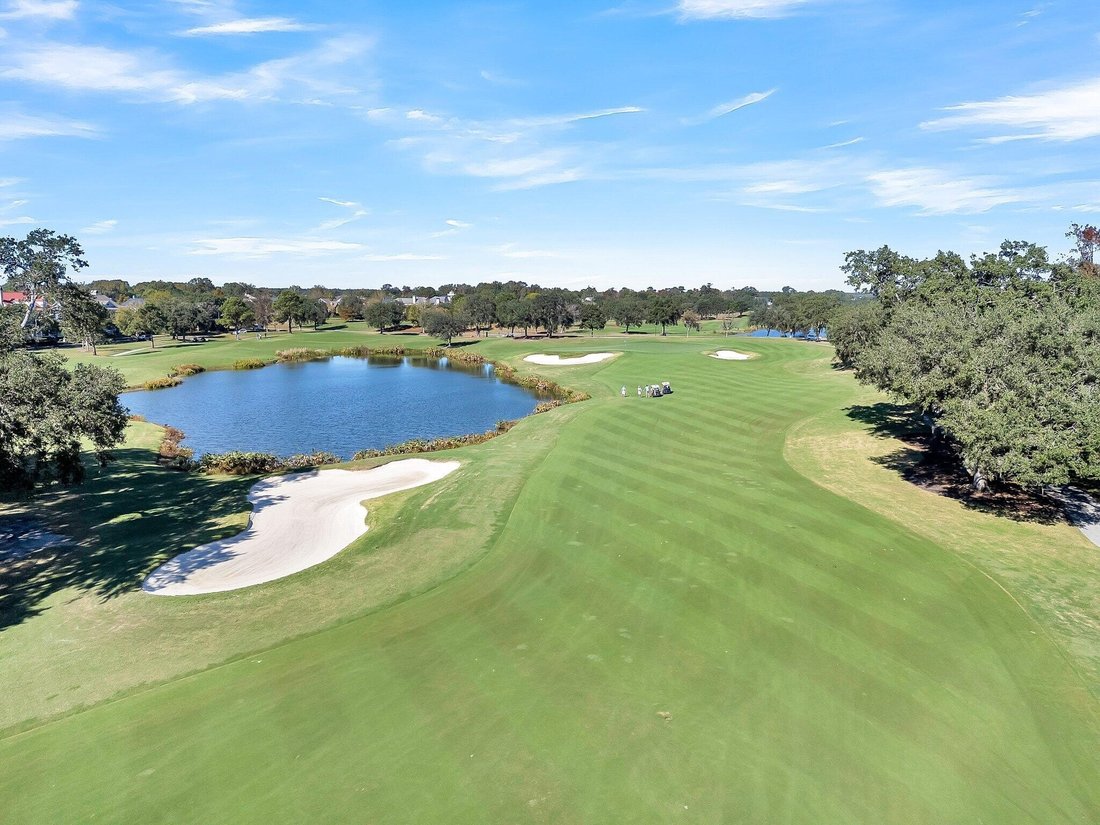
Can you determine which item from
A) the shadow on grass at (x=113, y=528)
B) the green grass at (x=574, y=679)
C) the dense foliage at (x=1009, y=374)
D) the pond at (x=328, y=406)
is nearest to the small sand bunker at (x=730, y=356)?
the pond at (x=328, y=406)

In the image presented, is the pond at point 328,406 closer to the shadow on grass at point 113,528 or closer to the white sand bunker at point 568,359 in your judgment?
the white sand bunker at point 568,359

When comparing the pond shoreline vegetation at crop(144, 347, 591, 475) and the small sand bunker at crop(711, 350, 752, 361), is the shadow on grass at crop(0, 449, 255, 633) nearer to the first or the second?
the pond shoreline vegetation at crop(144, 347, 591, 475)

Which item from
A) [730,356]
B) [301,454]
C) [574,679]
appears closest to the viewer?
[574,679]

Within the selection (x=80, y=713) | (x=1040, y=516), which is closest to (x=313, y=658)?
(x=80, y=713)

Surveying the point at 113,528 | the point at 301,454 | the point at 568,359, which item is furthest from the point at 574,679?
the point at 568,359

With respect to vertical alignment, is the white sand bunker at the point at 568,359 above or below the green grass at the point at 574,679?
above

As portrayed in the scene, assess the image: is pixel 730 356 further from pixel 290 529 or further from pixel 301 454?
pixel 290 529

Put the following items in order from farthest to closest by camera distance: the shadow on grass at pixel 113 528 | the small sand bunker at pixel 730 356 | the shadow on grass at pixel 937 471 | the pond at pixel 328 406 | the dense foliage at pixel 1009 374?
the small sand bunker at pixel 730 356, the pond at pixel 328 406, the shadow on grass at pixel 937 471, the dense foliage at pixel 1009 374, the shadow on grass at pixel 113 528

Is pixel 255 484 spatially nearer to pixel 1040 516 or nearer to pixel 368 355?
pixel 1040 516

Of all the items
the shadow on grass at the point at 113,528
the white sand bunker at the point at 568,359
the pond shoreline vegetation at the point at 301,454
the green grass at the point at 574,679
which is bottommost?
the green grass at the point at 574,679
